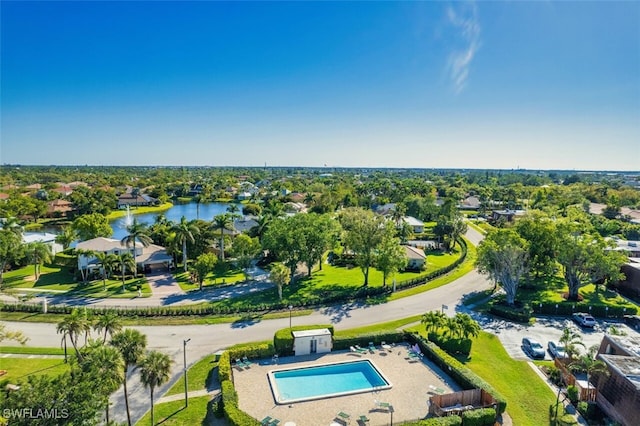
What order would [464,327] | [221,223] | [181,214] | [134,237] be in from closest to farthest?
1. [464,327]
2. [134,237]
3. [221,223]
4. [181,214]

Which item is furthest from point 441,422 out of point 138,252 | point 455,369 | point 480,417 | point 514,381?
point 138,252

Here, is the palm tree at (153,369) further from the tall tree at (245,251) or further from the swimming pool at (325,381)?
the tall tree at (245,251)

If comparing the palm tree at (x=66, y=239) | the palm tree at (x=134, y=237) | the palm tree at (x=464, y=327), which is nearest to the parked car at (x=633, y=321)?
the palm tree at (x=464, y=327)

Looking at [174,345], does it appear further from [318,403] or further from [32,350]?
[318,403]

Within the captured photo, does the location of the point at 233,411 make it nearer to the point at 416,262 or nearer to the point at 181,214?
the point at 416,262

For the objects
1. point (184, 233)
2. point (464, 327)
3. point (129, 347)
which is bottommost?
point (464, 327)

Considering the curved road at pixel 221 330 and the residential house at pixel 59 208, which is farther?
the residential house at pixel 59 208
